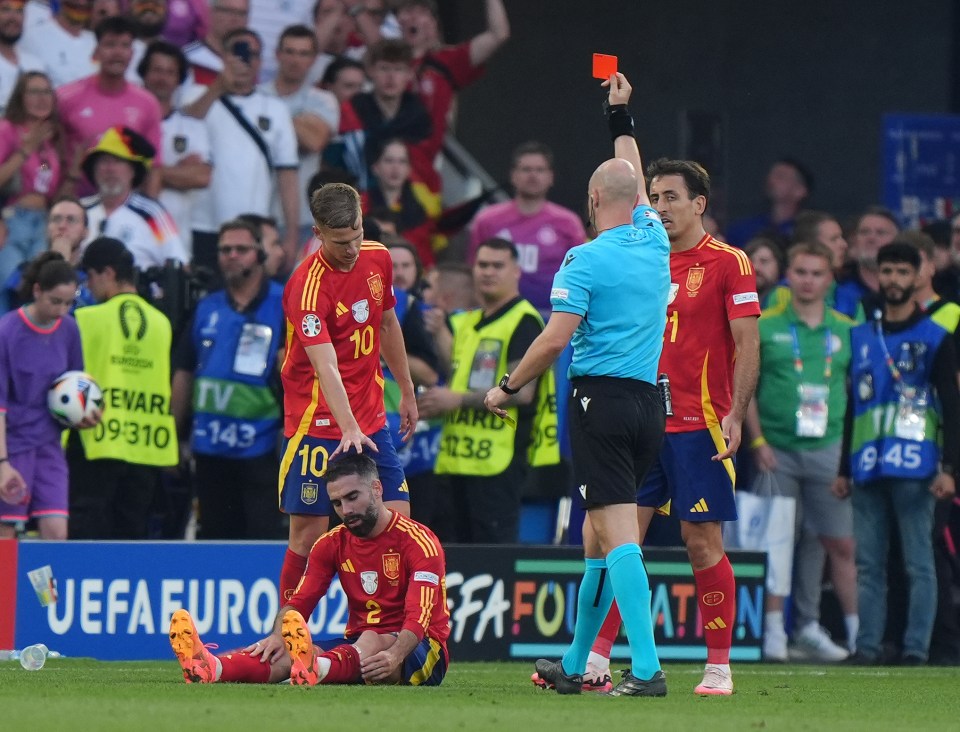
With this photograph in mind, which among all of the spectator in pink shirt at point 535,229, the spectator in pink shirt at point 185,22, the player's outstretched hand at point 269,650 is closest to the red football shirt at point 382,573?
the player's outstretched hand at point 269,650

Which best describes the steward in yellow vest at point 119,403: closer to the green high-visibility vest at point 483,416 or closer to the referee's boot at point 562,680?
the green high-visibility vest at point 483,416

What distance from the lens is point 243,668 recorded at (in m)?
8.25

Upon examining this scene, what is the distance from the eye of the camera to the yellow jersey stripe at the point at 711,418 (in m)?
8.65

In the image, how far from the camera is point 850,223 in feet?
47.4

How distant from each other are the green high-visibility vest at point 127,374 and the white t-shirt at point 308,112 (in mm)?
2858

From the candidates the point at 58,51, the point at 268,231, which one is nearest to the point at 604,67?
the point at 268,231

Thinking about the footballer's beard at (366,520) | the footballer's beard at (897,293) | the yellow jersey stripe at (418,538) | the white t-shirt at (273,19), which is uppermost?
the white t-shirt at (273,19)

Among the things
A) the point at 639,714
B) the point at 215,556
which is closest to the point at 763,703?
the point at 639,714

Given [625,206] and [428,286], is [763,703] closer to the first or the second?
[625,206]

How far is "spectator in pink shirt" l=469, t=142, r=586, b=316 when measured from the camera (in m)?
13.8

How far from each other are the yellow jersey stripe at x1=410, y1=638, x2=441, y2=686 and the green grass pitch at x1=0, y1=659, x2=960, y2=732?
151 mm

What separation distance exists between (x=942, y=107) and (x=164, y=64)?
24.8 feet

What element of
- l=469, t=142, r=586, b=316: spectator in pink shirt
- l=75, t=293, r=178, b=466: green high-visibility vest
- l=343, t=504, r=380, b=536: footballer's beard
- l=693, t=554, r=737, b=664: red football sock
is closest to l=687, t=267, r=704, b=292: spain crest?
l=693, t=554, r=737, b=664: red football sock

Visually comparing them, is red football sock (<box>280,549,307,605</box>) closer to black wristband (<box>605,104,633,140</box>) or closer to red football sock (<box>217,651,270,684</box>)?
red football sock (<box>217,651,270,684</box>)
